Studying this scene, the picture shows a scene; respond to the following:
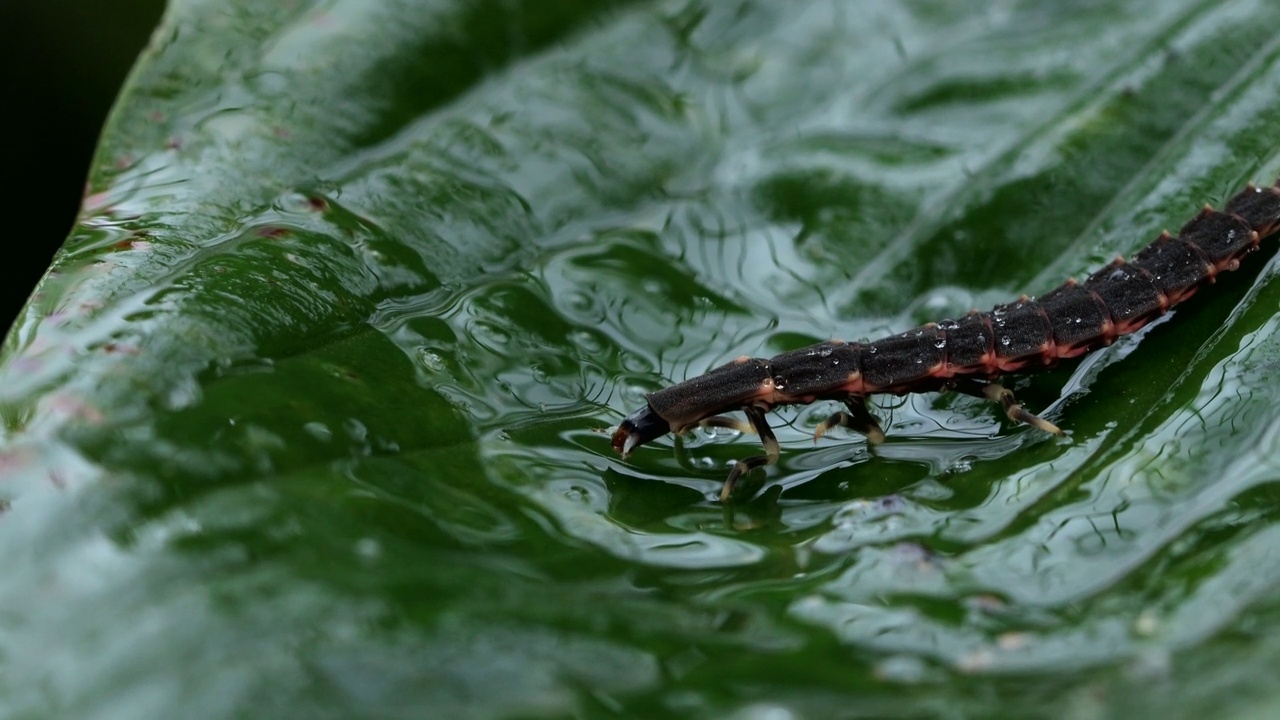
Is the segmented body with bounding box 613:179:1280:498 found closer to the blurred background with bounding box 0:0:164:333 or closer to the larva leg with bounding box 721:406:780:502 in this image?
the larva leg with bounding box 721:406:780:502

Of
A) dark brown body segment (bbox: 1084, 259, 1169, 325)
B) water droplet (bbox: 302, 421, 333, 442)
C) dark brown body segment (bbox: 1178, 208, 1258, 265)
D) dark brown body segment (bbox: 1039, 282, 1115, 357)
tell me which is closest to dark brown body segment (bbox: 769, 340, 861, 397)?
dark brown body segment (bbox: 1039, 282, 1115, 357)

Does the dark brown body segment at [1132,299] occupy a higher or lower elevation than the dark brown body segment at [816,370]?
higher

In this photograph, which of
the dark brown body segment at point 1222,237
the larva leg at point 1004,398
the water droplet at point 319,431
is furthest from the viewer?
the dark brown body segment at point 1222,237

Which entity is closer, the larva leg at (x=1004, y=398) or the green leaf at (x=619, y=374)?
the green leaf at (x=619, y=374)

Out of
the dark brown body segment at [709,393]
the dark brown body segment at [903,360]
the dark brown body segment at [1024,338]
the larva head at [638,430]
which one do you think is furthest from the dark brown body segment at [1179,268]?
the larva head at [638,430]

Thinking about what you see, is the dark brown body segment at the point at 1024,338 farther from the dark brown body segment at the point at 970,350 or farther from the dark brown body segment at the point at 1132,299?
the dark brown body segment at the point at 1132,299

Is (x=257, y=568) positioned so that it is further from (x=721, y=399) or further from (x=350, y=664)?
(x=721, y=399)

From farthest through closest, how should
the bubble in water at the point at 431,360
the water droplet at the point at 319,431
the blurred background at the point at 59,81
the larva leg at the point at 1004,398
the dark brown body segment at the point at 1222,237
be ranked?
the blurred background at the point at 59,81, the dark brown body segment at the point at 1222,237, the bubble in water at the point at 431,360, the larva leg at the point at 1004,398, the water droplet at the point at 319,431

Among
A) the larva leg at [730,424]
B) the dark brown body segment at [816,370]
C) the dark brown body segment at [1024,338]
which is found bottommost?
the larva leg at [730,424]
